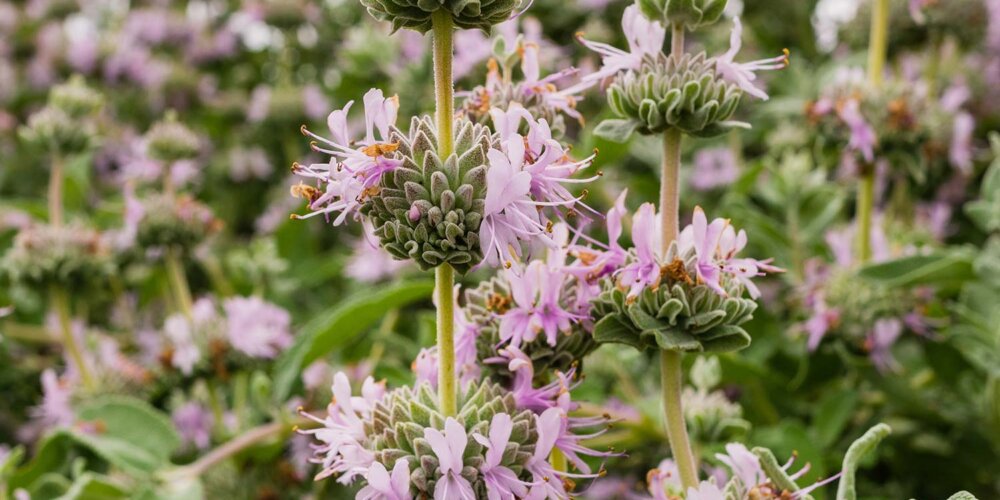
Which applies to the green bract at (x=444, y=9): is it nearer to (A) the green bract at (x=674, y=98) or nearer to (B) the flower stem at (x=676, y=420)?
(A) the green bract at (x=674, y=98)

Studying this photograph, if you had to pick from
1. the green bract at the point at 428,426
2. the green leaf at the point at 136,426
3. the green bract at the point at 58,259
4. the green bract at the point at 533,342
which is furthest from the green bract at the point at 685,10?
the green bract at the point at 58,259

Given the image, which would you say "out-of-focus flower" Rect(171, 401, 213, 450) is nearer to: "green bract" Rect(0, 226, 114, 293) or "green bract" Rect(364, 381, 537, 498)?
"green bract" Rect(0, 226, 114, 293)

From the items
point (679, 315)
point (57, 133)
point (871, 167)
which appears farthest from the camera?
point (57, 133)

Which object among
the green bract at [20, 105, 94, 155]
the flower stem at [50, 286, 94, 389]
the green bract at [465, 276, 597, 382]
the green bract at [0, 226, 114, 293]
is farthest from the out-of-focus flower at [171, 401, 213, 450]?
the green bract at [465, 276, 597, 382]

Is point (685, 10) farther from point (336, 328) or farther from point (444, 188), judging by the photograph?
point (336, 328)

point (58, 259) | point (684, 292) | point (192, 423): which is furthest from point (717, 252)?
point (58, 259)
